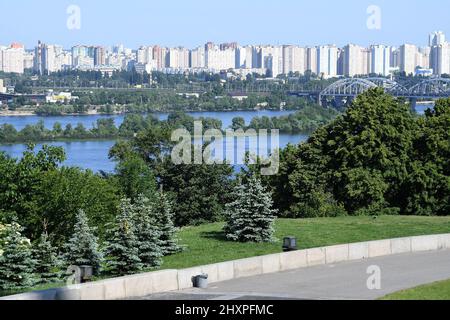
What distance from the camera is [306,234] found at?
1194 cm

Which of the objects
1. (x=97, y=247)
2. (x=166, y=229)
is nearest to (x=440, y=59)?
(x=166, y=229)

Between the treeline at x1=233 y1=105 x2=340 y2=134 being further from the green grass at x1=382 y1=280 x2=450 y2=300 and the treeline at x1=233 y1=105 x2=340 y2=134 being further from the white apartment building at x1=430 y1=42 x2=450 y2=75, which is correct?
the white apartment building at x1=430 y1=42 x2=450 y2=75

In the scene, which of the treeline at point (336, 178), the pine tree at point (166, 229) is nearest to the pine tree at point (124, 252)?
the pine tree at point (166, 229)

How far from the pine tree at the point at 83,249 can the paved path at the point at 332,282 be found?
1.72 meters

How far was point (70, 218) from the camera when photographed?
657 inches

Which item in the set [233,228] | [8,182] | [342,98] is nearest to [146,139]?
[8,182]

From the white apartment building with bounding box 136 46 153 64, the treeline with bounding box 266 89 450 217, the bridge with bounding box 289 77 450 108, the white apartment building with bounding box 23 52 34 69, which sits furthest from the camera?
the white apartment building with bounding box 136 46 153 64

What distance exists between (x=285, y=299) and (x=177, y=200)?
54.8 feet

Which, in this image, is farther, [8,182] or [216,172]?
[216,172]

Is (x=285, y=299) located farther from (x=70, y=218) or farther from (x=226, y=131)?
(x=226, y=131)

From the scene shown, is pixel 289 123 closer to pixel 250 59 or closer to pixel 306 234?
pixel 306 234

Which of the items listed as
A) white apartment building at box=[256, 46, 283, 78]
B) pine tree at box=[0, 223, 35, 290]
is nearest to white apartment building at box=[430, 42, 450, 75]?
white apartment building at box=[256, 46, 283, 78]

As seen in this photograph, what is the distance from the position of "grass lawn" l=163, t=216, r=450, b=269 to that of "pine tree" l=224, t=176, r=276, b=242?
0.17m

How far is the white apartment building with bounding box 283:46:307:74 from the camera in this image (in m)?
163
